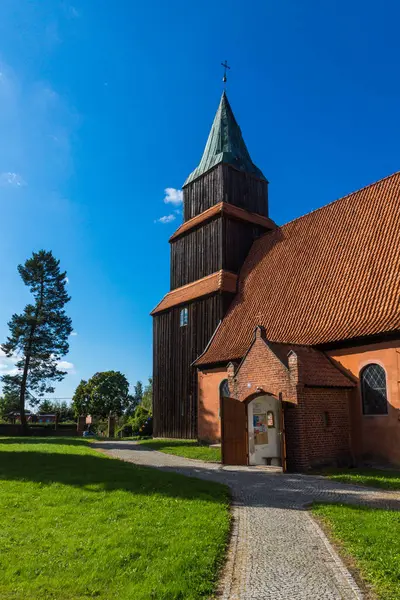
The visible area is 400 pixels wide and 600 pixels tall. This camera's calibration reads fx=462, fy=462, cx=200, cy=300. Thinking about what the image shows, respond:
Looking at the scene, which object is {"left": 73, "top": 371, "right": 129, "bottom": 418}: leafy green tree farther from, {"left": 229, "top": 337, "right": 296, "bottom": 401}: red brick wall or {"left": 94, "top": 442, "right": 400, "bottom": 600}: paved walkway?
{"left": 94, "top": 442, "right": 400, "bottom": 600}: paved walkway

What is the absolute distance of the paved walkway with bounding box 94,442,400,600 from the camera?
191 inches

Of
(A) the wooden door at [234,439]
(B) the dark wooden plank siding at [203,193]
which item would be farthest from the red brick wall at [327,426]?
(B) the dark wooden plank siding at [203,193]

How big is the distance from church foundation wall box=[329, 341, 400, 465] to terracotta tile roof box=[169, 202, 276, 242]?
13.8m

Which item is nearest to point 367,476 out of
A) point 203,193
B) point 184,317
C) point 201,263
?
point 184,317

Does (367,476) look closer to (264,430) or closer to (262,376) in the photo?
(264,430)

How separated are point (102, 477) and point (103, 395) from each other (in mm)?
51939

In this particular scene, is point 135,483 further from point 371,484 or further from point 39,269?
point 39,269

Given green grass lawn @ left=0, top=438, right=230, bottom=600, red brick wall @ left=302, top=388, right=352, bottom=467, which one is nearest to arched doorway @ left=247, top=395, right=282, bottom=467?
red brick wall @ left=302, top=388, right=352, bottom=467

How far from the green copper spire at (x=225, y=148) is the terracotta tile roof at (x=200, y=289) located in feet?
25.6

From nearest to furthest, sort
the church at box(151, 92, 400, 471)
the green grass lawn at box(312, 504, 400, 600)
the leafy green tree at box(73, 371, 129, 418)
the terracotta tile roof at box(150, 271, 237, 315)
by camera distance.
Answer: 1. the green grass lawn at box(312, 504, 400, 600)
2. the church at box(151, 92, 400, 471)
3. the terracotta tile roof at box(150, 271, 237, 315)
4. the leafy green tree at box(73, 371, 129, 418)

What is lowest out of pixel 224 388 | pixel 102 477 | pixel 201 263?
pixel 102 477

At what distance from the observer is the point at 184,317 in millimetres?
27375

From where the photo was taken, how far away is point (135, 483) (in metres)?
10.7

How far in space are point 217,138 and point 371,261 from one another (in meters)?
17.6
